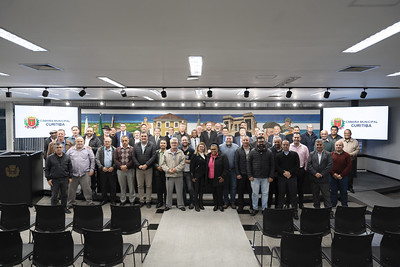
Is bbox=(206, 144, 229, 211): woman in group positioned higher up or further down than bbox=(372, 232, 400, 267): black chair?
higher up

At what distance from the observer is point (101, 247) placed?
2.95 m

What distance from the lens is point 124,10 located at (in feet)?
7.56

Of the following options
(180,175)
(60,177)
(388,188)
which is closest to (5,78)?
(60,177)

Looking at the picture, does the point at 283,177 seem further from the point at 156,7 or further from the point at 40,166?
the point at 40,166

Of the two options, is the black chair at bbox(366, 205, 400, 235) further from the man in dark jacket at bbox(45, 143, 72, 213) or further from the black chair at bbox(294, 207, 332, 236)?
the man in dark jacket at bbox(45, 143, 72, 213)

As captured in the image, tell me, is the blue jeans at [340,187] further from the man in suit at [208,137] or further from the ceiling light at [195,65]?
the ceiling light at [195,65]

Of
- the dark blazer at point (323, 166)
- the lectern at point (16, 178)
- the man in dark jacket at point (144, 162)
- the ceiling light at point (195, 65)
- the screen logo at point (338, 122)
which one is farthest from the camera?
the screen logo at point (338, 122)

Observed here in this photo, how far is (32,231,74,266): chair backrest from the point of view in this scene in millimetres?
2902

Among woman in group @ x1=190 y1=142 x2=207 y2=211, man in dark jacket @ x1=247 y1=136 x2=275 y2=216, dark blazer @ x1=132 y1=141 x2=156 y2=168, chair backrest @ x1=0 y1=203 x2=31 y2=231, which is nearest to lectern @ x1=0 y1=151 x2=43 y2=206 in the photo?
dark blazer @ x1=132 y1=141 x2=156 y2=168

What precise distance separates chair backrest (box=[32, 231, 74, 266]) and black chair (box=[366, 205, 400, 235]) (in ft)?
13.8

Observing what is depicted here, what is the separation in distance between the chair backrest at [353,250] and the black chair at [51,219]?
3684mm

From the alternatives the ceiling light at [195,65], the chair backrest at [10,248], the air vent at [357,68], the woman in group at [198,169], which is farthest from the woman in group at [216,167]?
the chair backrest at [10,248]

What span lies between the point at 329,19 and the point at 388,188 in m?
7.94

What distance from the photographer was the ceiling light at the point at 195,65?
13.6 ft
